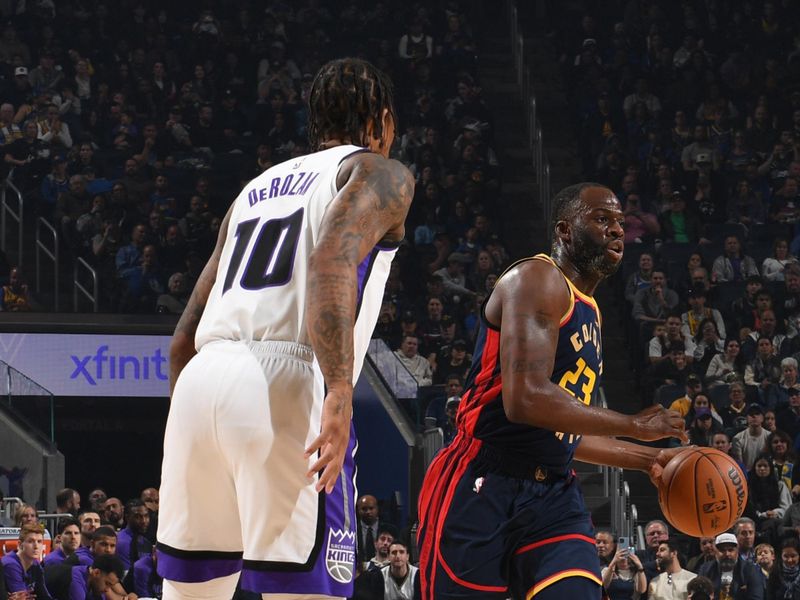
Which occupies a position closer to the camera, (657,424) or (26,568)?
(657,424)

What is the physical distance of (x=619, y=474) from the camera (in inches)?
517

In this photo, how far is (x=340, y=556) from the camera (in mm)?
3109

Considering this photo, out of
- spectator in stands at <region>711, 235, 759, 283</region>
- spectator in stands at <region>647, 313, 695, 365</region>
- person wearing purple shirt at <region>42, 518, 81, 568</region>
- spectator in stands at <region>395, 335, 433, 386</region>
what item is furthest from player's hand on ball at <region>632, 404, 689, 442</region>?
spectator in stands at <region>711, 235, 759, 283</region>

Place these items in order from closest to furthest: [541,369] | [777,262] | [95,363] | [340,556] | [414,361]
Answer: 1. [340,556]
2. [541,369]
3. [95,363]
4. [414,361]
5. [777,262]

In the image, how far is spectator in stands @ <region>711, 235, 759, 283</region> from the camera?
1603cm

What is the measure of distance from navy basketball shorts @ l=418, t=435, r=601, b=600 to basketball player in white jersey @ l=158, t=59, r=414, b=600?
113 centimetres

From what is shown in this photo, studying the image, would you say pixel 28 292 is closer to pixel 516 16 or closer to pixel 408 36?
pixel 408 36

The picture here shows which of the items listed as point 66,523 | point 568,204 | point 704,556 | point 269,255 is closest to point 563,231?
point 568,204

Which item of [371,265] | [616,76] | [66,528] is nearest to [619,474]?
[66,528]

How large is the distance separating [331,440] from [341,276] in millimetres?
380

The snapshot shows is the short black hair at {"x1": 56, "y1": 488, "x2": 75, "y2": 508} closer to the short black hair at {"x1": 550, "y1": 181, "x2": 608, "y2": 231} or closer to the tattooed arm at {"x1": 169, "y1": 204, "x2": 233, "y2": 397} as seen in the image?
the short black hair at {"x1": 550, "y1": 181, "x2": 608, "y2": 231}

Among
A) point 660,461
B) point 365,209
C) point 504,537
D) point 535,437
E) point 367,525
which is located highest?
point 365,209

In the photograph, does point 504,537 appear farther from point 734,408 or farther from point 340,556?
point 734,408

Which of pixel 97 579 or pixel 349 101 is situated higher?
pixel 349 101
